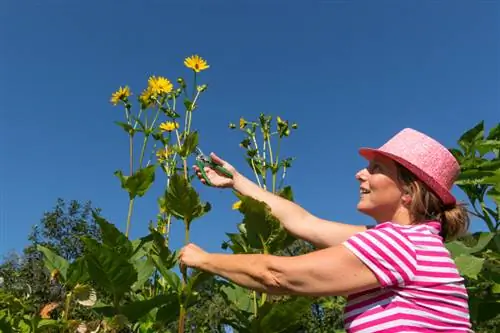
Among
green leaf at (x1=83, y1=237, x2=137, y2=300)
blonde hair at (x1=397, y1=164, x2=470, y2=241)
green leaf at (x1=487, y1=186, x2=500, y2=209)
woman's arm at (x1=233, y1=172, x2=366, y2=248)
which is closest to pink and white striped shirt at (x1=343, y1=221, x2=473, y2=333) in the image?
blonde hair at (x1=397, y1=164, x2=470, y2=241)

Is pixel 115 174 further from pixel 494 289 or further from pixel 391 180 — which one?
pixel 494 289

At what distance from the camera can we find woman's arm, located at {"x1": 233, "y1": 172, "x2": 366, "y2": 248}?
Result: 2.26 m

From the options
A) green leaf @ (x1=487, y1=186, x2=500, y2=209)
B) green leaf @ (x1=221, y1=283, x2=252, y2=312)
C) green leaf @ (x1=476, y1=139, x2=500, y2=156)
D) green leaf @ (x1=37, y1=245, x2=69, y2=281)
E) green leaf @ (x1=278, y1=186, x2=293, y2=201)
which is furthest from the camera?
green leaf @ (x1=476, y1=139, x2=500, y2=156)

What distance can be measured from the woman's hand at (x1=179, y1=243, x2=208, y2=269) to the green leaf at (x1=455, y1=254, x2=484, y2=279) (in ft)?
3.32

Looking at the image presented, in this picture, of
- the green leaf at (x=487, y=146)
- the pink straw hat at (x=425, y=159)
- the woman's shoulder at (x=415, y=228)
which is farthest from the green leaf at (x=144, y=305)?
the green leaf at (x=487, y=146)

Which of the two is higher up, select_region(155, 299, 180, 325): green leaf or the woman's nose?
the woman's nose

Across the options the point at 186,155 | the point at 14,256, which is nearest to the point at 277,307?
the point at 186,155

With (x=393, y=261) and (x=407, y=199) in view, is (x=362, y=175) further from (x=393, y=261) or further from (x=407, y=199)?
(x=393, y=261)

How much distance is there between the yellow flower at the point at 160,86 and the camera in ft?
8.31

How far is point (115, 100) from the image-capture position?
9.11ft

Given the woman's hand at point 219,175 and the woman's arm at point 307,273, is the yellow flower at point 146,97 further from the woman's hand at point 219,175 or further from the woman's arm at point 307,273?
the woman's arm at point 307,273

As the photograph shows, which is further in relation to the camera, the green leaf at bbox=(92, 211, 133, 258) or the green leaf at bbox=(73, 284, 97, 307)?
the green leaf at bbox=(73, 284, 97, 307)

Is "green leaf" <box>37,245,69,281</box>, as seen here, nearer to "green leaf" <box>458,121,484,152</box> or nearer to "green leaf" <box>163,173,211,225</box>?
"green leaf" <box>163,173,211,225</box>

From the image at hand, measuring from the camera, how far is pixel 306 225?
2.30m
